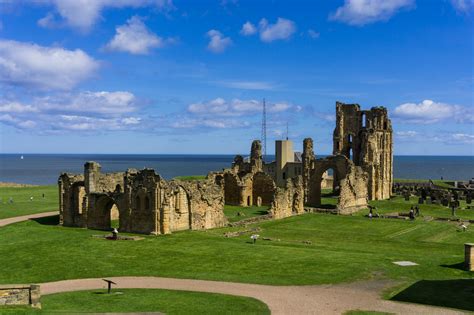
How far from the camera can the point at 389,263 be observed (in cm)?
2747

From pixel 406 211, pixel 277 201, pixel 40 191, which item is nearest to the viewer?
pixel 277 201

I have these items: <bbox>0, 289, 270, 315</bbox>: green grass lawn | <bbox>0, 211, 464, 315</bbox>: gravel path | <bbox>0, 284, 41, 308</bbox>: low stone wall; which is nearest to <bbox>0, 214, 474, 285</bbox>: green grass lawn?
<bbox>0, 211, 464, 315</bbox>: gravel path

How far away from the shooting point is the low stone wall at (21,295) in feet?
64.2

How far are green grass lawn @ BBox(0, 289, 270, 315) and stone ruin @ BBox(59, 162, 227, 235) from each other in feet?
51.2

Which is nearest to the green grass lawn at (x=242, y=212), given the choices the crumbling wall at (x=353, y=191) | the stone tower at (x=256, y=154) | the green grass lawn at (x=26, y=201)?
the crumbling wall at (x=353, y=191)

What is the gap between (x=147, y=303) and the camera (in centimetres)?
2062

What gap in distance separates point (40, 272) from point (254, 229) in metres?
18.3

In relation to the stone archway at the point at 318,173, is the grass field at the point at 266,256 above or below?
below

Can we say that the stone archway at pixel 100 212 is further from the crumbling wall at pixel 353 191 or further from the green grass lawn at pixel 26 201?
the crumbling wall at pixel 353 191

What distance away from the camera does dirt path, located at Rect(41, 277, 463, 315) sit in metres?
19.7

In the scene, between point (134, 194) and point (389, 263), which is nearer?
point (389, 263)

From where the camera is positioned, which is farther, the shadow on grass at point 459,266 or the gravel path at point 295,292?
Result: the shadow on grass at point 459,266

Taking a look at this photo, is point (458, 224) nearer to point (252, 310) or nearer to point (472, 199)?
point (472, 199)

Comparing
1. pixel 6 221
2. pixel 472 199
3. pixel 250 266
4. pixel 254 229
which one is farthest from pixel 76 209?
pixel 472 199
